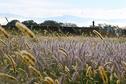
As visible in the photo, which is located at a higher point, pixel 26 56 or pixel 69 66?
pixel 26 56

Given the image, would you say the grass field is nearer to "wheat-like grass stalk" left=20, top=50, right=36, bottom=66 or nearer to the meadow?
the meadow

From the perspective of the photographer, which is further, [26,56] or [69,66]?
[69,66]

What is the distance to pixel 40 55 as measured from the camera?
12.2 ft

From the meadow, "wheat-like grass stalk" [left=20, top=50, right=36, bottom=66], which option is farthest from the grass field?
"wheat-like grass stalk" [left=20, top=50, right=36, bottom=66]

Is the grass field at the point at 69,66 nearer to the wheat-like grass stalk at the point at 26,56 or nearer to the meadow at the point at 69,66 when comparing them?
the meadow at the point at 69,66

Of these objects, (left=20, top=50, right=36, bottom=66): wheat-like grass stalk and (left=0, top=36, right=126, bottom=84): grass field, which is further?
(left=0, top=36, right=126, bottom=84): grass field

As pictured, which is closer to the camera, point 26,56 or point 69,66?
point 26,56

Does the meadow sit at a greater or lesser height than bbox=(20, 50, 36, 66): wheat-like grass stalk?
lesser

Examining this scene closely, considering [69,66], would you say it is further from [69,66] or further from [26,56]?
[26,56]

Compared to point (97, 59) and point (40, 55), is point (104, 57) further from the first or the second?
point (40, 55)

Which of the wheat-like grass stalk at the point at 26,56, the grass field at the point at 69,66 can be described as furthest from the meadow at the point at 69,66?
the wheat-like grass stalk at the point at 26,56

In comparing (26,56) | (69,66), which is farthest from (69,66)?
(26,56)

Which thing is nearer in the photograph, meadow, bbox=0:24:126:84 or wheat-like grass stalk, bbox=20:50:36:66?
wheat-like grass stalk, bbox=20:50:36:66

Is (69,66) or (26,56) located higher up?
(26,56)
